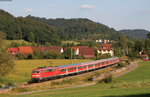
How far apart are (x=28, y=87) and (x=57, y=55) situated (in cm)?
7379

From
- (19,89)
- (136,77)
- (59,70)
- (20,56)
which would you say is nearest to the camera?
(19,89)

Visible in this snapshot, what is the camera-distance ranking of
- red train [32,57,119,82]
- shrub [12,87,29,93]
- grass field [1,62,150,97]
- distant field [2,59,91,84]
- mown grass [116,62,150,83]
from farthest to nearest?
distant field [2,59,91,84]
red train [32,57,119,82]
mown grass [116,62,150,83]
shrub [12,87,29,93]
grass field [1,62,150,97]

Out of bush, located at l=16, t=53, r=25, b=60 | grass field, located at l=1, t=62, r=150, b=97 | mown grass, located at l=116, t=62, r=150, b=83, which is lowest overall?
mown grass, located at l=116, t=62, r=150, b=83

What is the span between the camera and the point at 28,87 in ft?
117

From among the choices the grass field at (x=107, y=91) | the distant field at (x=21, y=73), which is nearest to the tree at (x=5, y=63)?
the distant field at (x=21, y=73)

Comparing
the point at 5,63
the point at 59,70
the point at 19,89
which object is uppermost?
the point at 5,63

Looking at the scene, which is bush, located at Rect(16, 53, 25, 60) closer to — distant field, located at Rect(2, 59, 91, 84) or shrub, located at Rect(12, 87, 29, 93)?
distant field, located at Rect(2, 59, 91, 84)

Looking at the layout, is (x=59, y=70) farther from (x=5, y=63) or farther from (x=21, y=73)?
(x=21, y=73)

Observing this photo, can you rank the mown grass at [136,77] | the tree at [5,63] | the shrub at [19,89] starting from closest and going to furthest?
the shrub at [19,89], the tree at [5,63], the mown grass at [136,77]

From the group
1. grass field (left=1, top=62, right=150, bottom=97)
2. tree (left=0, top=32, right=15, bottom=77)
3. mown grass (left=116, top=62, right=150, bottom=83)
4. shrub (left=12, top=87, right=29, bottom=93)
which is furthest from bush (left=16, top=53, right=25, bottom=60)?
grass field (left=1, top=62, right=150, bottom=97)

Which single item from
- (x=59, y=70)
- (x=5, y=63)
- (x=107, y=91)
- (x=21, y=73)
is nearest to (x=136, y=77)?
(x=59, y=70)

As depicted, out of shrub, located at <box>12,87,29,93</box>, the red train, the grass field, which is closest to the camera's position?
the grass field

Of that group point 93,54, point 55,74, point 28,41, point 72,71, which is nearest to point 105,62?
point 72,71

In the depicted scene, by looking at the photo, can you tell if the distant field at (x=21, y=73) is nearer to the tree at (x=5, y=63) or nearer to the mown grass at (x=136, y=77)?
the tree at (x=5, y=63)
